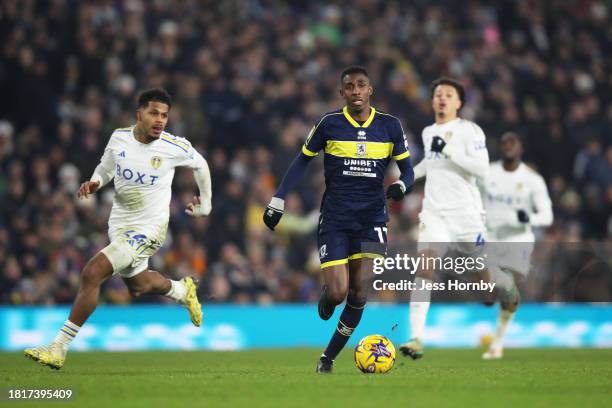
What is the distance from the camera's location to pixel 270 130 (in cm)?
2119

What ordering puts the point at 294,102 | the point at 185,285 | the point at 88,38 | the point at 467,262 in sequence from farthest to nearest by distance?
the point at 294,102
the point at 88,38
the point at 467,262
the point at 185,285

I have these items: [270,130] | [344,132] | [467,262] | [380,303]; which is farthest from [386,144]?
[270,130]

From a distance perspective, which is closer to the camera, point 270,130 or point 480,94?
point 270,130

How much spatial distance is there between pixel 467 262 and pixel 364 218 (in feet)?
11.3

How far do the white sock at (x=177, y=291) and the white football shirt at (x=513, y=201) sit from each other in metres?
4.86

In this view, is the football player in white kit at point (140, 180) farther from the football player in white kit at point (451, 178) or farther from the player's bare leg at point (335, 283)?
the football player in white kit at point (451, 178)

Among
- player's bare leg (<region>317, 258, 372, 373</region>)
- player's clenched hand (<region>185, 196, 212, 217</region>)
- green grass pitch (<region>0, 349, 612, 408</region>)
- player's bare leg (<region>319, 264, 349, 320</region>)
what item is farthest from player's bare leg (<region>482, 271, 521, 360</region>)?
player's bare leg (<region>319, 264, 349, 320</region>)

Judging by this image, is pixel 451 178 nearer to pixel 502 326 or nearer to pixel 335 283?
pixel 502 326

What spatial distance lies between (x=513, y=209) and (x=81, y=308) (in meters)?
6.63

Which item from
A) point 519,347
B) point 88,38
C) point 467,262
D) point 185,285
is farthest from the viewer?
point 88,38

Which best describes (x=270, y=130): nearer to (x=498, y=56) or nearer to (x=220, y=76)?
(x=220, y=76)

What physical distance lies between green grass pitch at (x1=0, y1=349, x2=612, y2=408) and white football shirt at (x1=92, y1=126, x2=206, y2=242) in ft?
4.89

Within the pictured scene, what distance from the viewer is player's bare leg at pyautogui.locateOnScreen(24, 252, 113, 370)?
1059 centimetres

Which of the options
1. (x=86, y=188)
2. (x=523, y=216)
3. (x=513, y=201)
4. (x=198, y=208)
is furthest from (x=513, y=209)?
(x=86, y=188)
